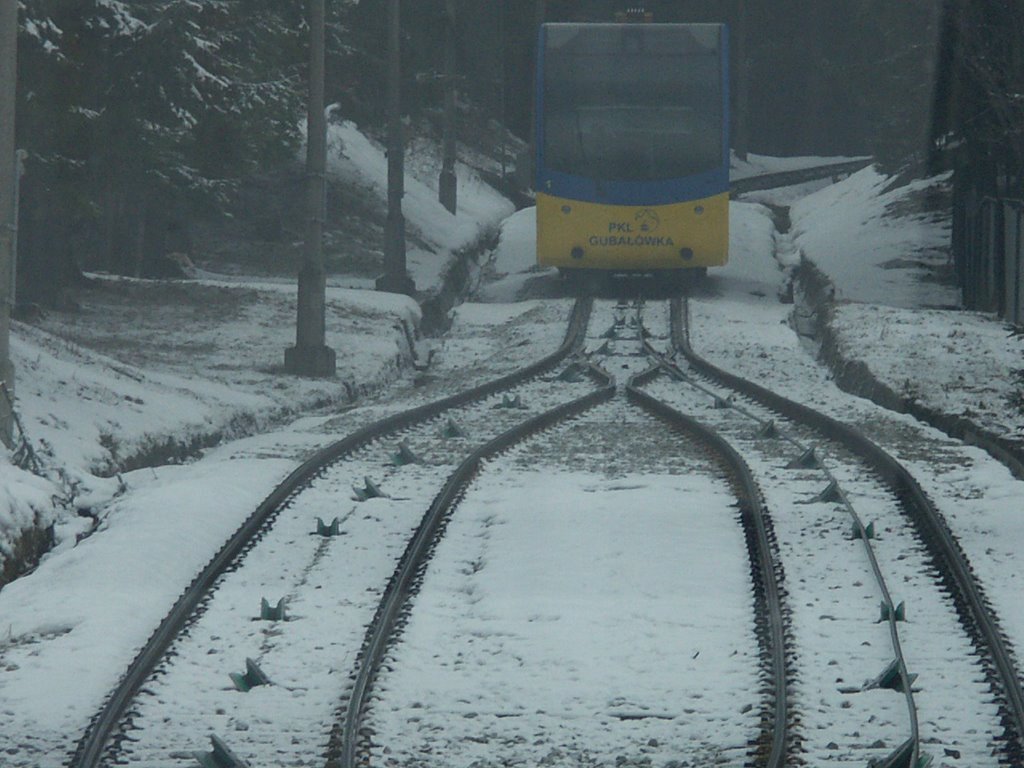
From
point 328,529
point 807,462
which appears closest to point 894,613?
Result: point 328,529

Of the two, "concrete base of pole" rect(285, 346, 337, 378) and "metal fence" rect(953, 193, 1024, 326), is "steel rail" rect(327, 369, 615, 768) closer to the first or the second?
"concrete base of pole" rect(285, 346, 337, 378)

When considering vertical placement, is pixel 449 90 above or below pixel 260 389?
above

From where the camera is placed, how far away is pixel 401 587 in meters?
9.48

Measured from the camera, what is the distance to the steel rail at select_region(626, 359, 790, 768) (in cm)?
715

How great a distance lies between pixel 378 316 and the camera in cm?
2708

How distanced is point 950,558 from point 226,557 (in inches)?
156

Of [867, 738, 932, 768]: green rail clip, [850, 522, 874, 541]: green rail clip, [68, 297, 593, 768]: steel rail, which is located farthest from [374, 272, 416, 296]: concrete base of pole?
[867, 738, 932, 768]: green rail clip

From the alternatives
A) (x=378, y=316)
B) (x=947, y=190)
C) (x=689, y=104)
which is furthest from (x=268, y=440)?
(x=947, y=190)

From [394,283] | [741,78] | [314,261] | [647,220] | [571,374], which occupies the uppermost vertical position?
[741,78]

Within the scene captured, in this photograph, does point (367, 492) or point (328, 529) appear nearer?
point (328, 529)

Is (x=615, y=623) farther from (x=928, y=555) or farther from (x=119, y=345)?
(x=119, y=345)

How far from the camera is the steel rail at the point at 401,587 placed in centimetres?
712

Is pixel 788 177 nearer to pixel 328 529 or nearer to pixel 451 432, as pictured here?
pixel 451 432

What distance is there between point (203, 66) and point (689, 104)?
9383 mm
